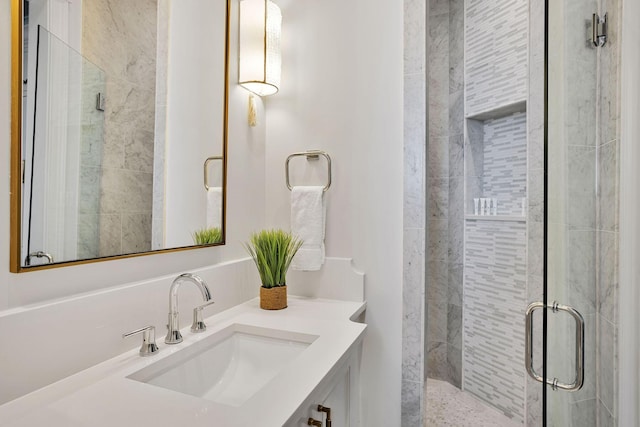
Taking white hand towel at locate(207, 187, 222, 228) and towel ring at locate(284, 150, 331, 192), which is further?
towel ring at locate(284, 150, 331, 192)

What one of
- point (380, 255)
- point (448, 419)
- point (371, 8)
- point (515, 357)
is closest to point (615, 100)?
point (380, 255)

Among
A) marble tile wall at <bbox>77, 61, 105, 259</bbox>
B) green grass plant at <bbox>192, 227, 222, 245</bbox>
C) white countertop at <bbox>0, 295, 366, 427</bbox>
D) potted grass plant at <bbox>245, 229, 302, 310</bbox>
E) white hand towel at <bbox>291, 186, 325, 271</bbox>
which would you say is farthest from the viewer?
white hand towel at <bbox>291, 186, 325, 271</bbox>

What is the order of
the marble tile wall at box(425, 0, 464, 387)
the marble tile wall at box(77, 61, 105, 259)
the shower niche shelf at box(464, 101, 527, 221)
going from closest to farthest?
the marble tile wall at box(77, 61, 105, 259) < the shower niche shelf at box(464, 101, 527, 221) < the marble tile wall at box(425, 0, 464, 387)

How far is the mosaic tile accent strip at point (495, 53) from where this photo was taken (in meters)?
1.99

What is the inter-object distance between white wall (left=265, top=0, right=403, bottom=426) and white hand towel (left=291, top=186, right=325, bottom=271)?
7 centimetres

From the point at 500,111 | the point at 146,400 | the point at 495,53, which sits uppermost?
the point at 495,53

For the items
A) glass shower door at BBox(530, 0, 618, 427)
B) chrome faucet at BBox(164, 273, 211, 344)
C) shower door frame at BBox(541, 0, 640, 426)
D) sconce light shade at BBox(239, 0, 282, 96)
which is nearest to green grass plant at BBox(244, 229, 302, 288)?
chrome faucet at BBox(164, 273, 211, 344)

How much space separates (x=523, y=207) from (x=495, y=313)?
68 cm

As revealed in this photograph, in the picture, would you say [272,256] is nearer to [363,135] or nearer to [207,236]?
[207,236]

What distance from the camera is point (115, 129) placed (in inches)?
39.1

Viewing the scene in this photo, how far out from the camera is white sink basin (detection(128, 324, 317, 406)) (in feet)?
3.23

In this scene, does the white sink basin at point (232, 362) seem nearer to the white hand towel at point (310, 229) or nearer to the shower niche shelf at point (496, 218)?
the white hand towel at point (310, 229)

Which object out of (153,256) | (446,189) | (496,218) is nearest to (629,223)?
(153,256)

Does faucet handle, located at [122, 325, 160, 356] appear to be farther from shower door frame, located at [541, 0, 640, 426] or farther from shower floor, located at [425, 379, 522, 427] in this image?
shower floor, located at [425, 379, 522, 427]
